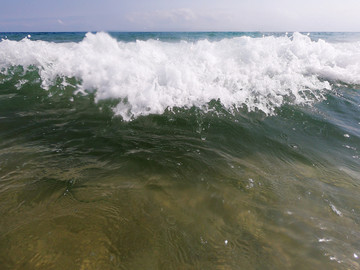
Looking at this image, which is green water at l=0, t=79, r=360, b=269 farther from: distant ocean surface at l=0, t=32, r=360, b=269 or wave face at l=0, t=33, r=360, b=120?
wave face at l=0, t=33, r=360, b=120

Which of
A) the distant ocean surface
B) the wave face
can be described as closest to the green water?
the distant ocean surface

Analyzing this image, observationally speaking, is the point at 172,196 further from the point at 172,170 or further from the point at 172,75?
the point at 172,75

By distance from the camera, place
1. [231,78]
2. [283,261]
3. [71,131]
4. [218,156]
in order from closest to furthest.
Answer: [283,261]
[218,156]
[71,131]
[231,78]

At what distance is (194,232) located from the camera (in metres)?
2.37

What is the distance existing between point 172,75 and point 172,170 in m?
4.25

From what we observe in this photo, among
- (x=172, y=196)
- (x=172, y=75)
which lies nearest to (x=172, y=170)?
(x=172, y=196)

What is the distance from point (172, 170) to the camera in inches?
135

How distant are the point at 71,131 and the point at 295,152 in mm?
5069

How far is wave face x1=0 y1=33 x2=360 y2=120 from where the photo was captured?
6.29 m

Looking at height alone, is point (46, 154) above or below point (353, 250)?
above

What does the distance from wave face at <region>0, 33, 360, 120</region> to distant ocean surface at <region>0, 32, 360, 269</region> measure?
2.7 inches

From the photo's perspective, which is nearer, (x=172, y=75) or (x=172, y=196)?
(x=172, y=196)

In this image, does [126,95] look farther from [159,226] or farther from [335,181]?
[335,181]

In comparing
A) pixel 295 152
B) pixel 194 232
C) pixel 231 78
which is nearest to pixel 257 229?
pixel 194 232
